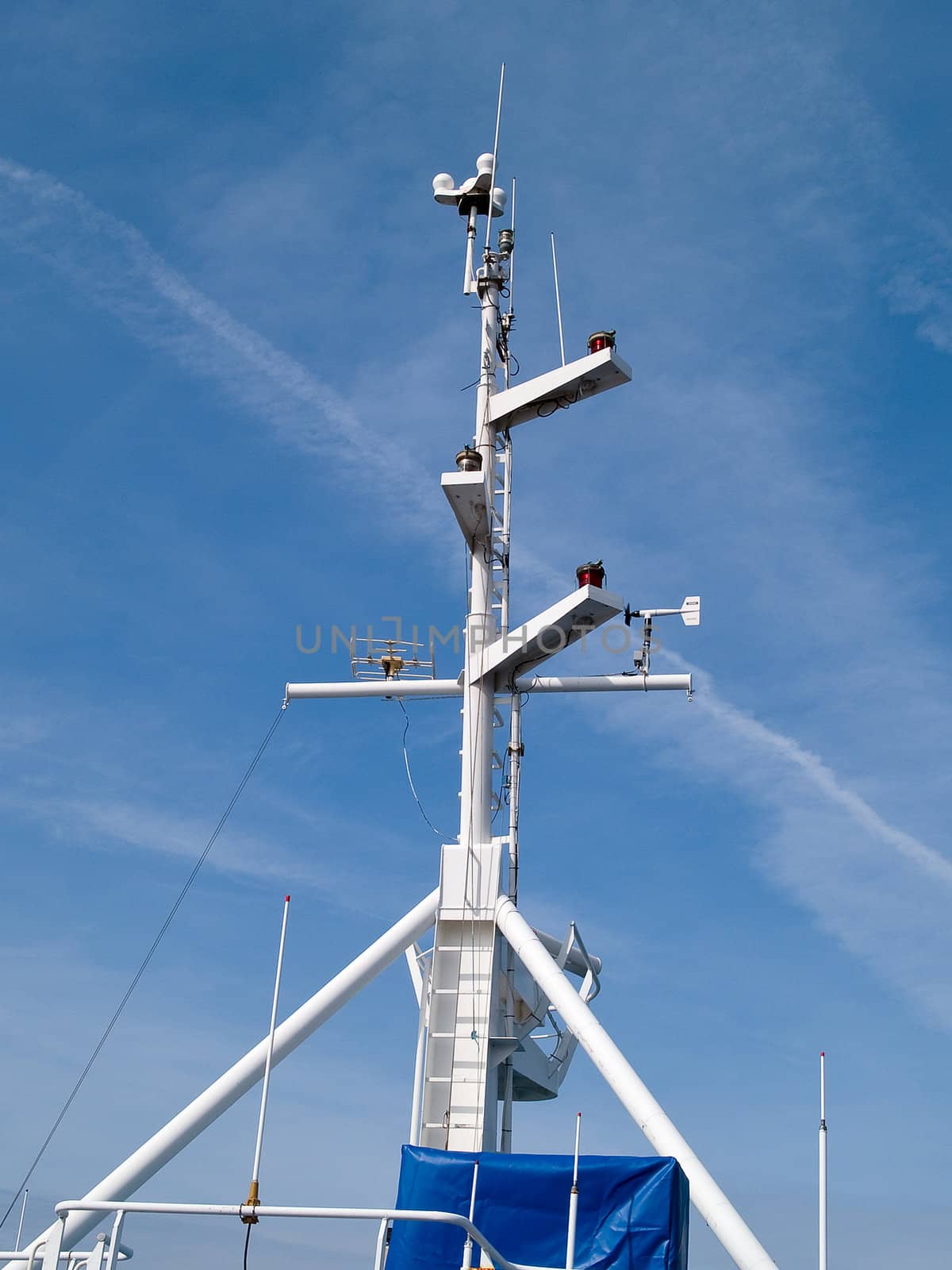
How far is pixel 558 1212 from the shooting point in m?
13.6

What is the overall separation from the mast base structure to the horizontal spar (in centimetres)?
2

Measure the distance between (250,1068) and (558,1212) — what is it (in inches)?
167

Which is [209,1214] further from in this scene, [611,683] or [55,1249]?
[611,683]

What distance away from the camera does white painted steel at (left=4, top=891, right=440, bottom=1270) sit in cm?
1520

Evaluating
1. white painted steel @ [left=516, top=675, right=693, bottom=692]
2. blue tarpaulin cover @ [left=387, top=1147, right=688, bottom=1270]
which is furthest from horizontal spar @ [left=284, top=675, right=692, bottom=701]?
blue tarpaulin cover @ [left=387, top=1147, right=688, bottom=1270]

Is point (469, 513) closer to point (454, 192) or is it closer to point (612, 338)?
point (612, 338)

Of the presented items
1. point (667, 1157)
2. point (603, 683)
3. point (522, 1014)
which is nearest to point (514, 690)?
point (603, 683)

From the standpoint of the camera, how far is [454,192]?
858 inches

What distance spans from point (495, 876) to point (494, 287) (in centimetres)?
920

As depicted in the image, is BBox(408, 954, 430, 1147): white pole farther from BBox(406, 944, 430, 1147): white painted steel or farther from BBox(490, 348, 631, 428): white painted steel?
BBox(490, 348, 631, 428): white painted steel

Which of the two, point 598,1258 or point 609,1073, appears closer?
point 598,1258

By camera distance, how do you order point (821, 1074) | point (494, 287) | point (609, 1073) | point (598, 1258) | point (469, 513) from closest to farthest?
point (821, 1074)
point (598, 1258)
point (609, 1073)
point (469, 513)
point (494, 287)

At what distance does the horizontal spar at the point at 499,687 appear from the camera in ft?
60.0

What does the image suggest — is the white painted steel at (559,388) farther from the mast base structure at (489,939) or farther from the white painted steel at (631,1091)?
the white painted steel at (631,1091)
